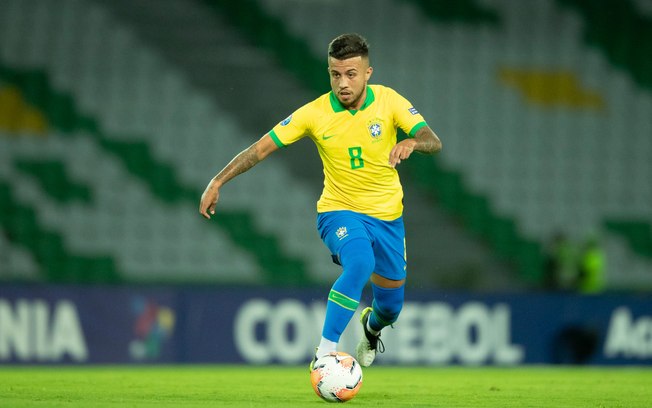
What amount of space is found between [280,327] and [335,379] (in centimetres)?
622

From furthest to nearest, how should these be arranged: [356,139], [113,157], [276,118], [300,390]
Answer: [276,118], [113,157], [300,390], [356,139]

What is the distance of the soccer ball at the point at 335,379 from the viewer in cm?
597

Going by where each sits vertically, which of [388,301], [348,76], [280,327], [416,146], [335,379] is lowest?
[280,327]

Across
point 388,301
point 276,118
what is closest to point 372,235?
point 388,301

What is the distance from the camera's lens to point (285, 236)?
14.4 meters

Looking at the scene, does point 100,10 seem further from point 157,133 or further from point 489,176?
point 489,176

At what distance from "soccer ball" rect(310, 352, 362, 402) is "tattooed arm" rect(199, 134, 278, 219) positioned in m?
1.08

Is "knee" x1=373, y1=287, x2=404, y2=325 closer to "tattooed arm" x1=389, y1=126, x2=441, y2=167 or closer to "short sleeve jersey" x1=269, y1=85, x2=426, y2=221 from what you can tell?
"short sleeve jersey" x1=269, y1=85, x2=426, y2=221

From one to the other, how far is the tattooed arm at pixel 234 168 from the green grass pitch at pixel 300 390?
1097 mm

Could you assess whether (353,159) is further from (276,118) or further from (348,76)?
(276,118)

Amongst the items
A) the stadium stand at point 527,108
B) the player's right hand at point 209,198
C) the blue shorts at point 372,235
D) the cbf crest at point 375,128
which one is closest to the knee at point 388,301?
the blue shorts at point 372,235

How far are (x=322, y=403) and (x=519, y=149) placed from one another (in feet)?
33.7

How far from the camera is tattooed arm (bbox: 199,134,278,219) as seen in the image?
632 cm

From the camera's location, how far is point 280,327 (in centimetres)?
1215
